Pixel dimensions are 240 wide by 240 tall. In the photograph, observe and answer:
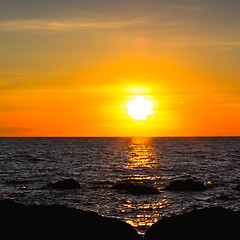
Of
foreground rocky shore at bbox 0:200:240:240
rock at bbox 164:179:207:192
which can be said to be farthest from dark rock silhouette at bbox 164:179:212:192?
foreground rocky shore at bbox 0:200:240:240

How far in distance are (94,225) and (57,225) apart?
1645 millimetres

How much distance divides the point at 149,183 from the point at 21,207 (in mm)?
28102

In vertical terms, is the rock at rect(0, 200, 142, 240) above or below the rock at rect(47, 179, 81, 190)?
above

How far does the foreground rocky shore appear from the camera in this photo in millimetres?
15812

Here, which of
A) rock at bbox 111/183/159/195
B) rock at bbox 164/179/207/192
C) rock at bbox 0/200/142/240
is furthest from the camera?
rock at bbox 164/179/207/192

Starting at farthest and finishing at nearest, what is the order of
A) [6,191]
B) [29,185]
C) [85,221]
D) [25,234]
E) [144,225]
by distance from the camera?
1. [29,185]
2. [6,191]
3. [144,225]
4. [85,221]
5. [25,234]

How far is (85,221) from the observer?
16781 mm

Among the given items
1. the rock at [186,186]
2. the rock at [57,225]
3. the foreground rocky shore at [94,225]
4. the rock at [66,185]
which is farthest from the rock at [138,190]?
the rock at [57,225]

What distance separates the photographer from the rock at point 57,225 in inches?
617

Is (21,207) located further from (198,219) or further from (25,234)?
(198,219)

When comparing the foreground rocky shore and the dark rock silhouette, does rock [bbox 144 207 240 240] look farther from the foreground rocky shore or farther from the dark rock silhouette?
the dark rock silhouette

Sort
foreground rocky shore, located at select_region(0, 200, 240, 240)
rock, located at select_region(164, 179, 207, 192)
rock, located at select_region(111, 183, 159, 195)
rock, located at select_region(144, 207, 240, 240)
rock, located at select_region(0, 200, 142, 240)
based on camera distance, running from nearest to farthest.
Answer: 1. rock, located at select_region(0, 200, 142, 240)
2. foreground rocky shore, located at select_region(0, 200, 240, 240)
3. rock, located at select_region(144, 207, 240, 240)
4. rock, located at select_region(111, 183, 159, 195)
5. rock, located at select_region(164, 179, 207, 192)

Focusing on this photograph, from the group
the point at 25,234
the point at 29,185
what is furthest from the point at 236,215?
the point at 29,185

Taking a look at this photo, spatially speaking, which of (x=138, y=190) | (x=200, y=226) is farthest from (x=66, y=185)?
(x=200, y=226)
